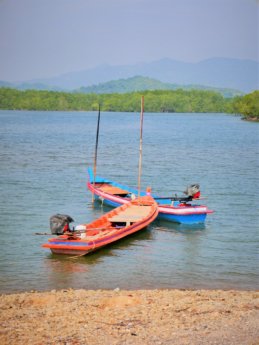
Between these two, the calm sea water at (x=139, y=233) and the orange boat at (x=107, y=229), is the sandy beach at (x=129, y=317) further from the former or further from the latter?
the orange boat at (x=107, y=229)

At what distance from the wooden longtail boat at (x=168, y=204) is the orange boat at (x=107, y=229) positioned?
0.72 m

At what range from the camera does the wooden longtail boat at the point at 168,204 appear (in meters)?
27.2

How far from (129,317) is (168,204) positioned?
48.9 ft

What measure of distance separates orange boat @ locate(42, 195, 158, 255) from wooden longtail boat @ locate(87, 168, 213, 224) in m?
0.72

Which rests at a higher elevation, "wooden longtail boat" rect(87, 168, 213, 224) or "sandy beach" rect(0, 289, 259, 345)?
"wooden longtail boat" rect(87, 168, 213, 224)

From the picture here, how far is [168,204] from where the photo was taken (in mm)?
28766

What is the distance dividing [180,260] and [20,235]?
21.4ft

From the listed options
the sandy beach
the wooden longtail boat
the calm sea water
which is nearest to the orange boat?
the calm sea water

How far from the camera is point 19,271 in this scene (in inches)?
797

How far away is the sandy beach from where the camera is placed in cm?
1253

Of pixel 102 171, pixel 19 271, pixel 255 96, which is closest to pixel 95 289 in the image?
pixel 19 271

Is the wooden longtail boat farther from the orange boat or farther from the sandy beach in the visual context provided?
the sandy beach

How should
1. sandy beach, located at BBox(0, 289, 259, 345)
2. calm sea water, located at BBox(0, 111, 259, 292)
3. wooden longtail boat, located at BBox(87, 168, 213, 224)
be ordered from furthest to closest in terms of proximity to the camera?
wooden longtail boat, located at BBox(87, 168, 213, 224)
calm sea water, located at BBox(0, 111, 259, 292)
sandy beach, located at BBox(0, 289, 259, 345)

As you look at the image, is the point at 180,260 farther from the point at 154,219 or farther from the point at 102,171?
the point at 102,171
